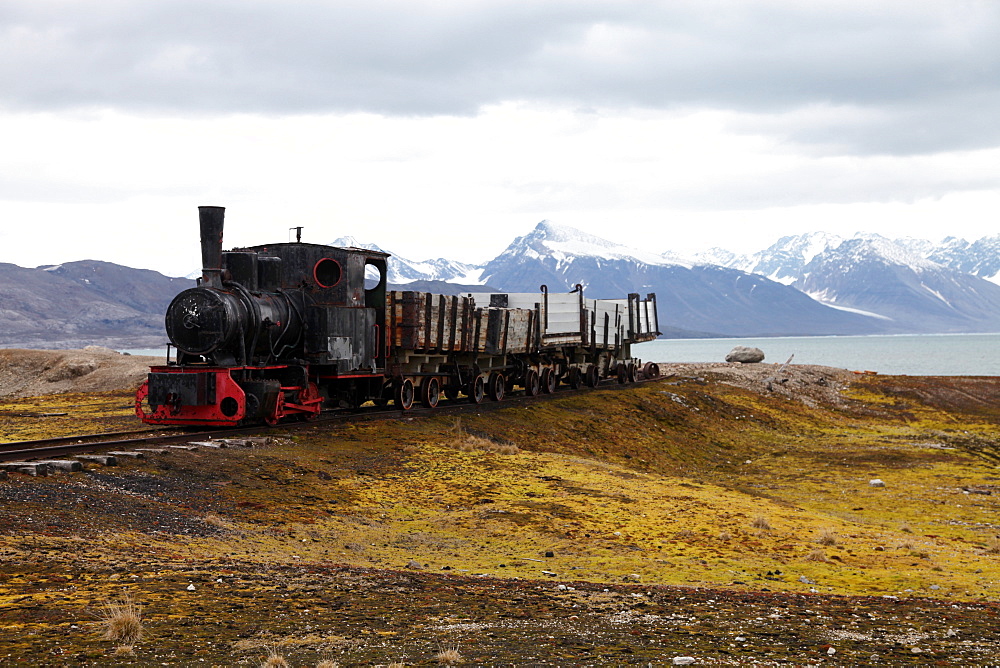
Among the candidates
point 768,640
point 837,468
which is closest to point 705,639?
point 768,640

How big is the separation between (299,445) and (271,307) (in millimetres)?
3881

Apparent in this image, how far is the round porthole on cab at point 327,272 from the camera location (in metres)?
25.6

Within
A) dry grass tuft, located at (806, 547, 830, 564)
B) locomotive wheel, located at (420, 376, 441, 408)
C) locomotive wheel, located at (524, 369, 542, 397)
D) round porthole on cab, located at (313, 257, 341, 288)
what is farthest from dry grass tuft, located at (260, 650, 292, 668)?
locomotive wheel, located at (524, 369, 542, 397)

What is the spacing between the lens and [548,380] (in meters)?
40.0

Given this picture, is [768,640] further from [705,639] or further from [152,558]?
[152,558]

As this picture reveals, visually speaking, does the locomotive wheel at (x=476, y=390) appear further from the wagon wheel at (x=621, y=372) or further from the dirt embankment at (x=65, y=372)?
the dirt embankment at (x=65, y=372)

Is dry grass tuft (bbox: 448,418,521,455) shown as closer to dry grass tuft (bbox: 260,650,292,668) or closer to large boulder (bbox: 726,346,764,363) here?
dry grass tuft (bbox: 260,650,292,668)

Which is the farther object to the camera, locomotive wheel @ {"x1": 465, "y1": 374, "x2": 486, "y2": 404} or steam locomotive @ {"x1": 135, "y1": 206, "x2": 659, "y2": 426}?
locomotive wheel @ {"x1": 465, "y1": 374, "x2": 486, "y2": 404}

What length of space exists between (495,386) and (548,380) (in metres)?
5.27

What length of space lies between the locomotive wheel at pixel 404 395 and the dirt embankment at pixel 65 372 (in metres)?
24.1

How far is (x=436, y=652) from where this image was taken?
356 inches

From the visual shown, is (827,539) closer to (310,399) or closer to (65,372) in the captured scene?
(310,399)

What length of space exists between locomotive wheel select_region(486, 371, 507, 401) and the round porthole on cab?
1071 centimetres

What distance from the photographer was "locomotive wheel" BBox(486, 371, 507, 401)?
35.1m
